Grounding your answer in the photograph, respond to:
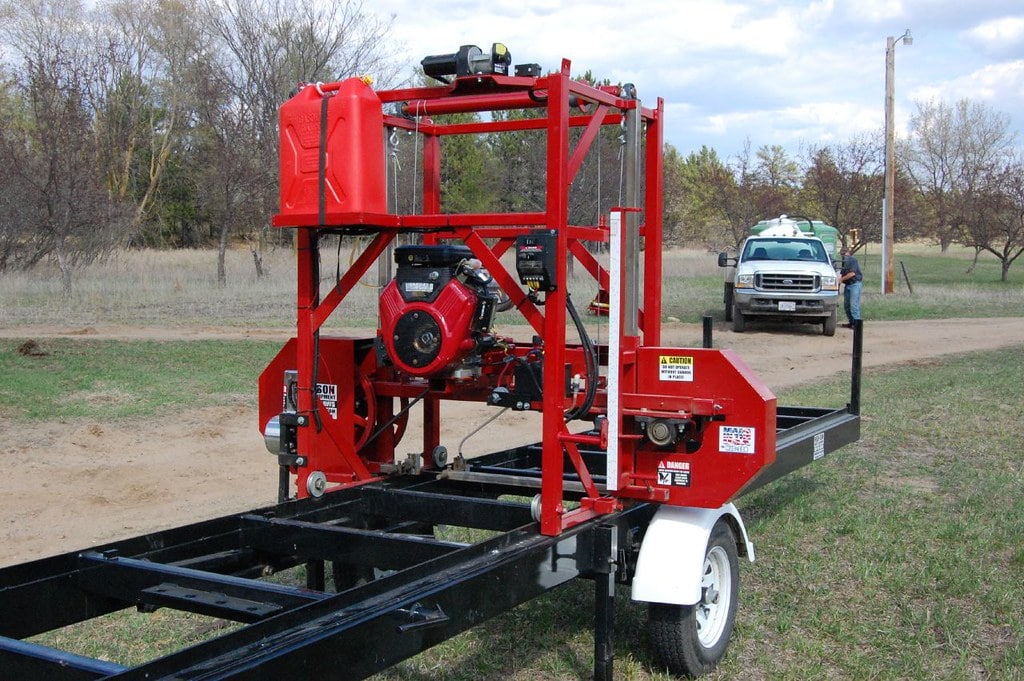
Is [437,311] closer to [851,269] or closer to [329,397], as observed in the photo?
[329,397]

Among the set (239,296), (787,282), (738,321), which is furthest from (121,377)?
(787,282)

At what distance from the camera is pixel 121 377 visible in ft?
39.2

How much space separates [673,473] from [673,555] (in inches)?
15.4

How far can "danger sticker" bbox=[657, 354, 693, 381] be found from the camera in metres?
4.61

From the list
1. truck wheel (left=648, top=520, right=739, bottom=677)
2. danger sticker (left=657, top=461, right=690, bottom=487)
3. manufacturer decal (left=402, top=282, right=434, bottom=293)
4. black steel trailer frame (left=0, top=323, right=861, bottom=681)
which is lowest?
truck wheel (left=648, top=520, right=739, bottom=677)

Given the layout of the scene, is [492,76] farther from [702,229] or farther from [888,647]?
[702,229]

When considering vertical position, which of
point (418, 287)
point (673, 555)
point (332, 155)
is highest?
point (332, 155)

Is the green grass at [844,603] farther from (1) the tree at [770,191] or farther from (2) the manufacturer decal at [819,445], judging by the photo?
(1) the tree at [770,191]

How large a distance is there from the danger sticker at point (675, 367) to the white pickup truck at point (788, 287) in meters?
15.5

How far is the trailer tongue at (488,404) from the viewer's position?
378 centimetres

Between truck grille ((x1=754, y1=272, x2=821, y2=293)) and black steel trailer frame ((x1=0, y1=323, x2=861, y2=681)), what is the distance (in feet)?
48.0

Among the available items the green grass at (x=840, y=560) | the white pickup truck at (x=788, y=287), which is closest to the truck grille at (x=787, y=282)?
the white pickup truck at (x=788, y=287)

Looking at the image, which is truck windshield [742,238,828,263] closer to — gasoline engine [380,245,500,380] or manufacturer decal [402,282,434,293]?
gasoline engine [380,245,500,380]

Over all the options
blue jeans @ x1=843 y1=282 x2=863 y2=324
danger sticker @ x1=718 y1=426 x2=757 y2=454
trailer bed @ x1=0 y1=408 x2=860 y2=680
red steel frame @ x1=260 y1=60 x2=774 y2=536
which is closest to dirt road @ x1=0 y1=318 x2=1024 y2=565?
red steel frame @ x1=260 y1=60 x2=774 y2=536
